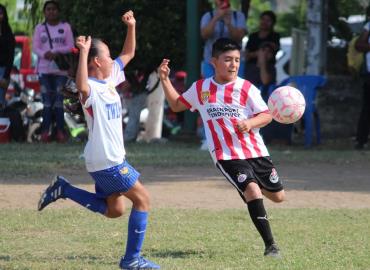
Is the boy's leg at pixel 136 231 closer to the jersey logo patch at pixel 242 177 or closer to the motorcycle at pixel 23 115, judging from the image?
the jersey logo patch at pixel 242 177

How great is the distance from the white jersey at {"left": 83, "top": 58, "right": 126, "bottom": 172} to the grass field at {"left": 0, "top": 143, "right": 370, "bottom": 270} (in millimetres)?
717

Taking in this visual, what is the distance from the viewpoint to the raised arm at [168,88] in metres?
7.64

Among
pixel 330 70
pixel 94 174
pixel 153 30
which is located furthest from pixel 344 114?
pixel 94 174

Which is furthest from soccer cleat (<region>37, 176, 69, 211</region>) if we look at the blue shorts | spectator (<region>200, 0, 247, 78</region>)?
spectator (<region>200, 0, 247, 78</region>)

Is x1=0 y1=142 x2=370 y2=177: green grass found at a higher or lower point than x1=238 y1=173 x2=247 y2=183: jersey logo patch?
lower

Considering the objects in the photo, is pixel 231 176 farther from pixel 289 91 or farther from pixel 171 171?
pixel 171 171

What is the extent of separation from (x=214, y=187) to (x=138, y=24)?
5.11m

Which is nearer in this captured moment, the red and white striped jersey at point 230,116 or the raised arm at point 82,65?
the raised arm at point 82,65

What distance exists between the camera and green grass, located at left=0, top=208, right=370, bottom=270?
7.18m

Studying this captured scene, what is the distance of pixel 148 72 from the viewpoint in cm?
1611

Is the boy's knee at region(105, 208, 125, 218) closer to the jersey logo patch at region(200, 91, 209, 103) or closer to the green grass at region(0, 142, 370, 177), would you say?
the jersey logo patch at region(200, 91, 209, 103)

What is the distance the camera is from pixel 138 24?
1562cm

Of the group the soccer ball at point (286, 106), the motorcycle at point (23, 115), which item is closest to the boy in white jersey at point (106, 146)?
the soccer ball at point (286, 106)

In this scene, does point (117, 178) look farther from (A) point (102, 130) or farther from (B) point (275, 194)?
(B) point (275, 194)
